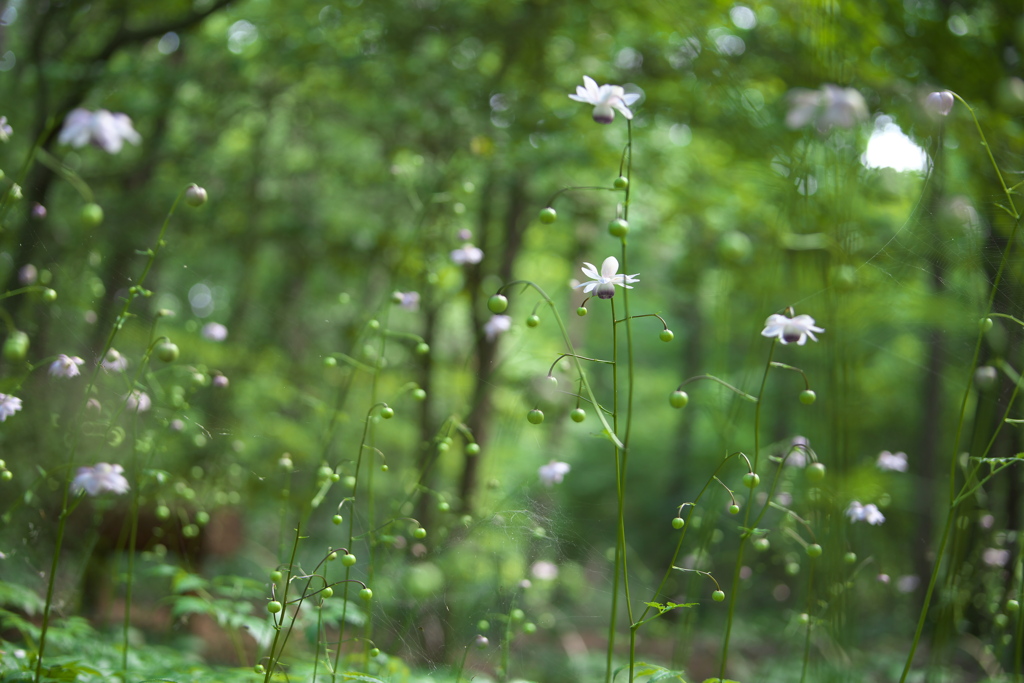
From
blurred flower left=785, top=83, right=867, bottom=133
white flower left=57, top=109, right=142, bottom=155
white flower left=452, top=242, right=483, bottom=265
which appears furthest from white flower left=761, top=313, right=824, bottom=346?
white flower left=57, top=109, right=142, bottom=155

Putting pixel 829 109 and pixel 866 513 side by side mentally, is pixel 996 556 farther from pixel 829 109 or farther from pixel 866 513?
pixel 829 109

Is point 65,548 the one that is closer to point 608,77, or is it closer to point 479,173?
point 479,173

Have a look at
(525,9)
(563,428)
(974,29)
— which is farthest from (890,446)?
(525,9)

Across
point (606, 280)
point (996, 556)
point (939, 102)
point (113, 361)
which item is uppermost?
point (939, 102)

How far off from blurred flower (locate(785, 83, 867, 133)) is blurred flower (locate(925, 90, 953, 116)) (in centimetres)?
28

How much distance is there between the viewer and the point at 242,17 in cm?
369

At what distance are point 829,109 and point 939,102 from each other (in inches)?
15.9

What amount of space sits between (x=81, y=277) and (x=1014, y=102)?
8.51ft

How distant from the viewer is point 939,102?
3.94 feet

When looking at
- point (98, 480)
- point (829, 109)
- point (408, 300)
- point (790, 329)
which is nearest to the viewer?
point (829, 109)

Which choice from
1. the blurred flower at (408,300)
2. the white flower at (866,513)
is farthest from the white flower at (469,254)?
the white flower at (866,513)

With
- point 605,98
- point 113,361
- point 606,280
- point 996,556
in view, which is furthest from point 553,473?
point 996,556

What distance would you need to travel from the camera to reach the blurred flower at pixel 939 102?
1.20 metres

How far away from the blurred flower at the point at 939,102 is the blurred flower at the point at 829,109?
0.91ft
